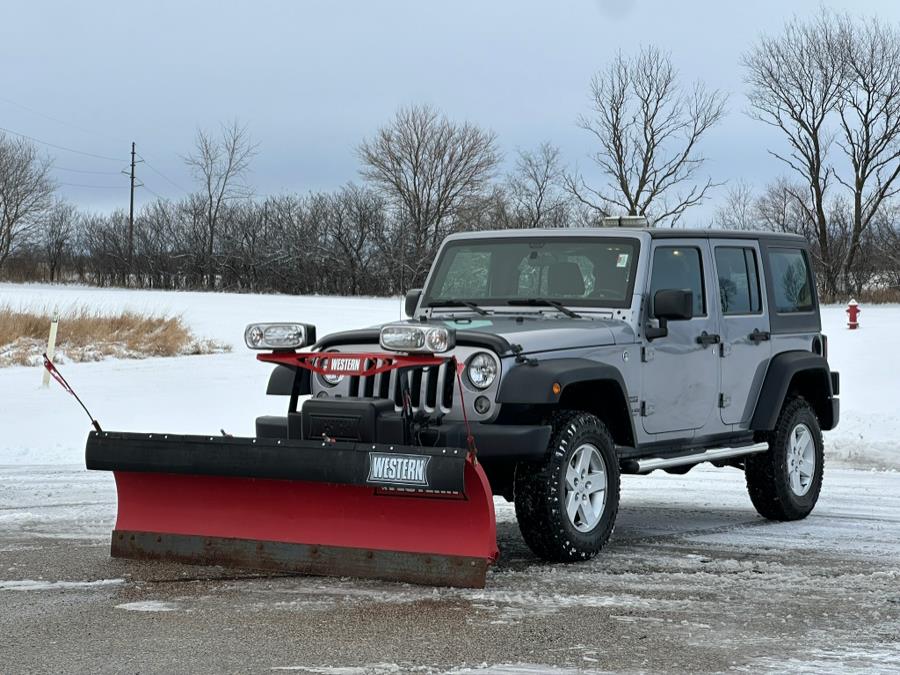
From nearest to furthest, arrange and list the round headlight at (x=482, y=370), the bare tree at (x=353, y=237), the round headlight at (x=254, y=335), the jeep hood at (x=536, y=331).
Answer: the round headlight at (x=482, y=370) < the jeep hood at (x=536, y=331) < the round headlight at (x=254, y=335) < the bare tree at (x=353, y=237)

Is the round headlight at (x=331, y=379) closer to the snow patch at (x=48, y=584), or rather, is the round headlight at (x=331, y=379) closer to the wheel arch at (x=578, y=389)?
the wheel arch at (x=578, y=389)

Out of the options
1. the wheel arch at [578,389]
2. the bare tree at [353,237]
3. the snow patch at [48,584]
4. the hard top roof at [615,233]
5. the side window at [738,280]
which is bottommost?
the snow patch at [48,584]

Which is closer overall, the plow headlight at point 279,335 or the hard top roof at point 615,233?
the plow headlight at point 279,335

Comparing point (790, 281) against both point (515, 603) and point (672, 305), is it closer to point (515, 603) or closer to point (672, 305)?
point (672, 305)

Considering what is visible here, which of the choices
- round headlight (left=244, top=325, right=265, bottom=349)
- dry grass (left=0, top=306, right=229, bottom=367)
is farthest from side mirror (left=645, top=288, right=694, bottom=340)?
dry grass (left=0, top=306, right=229, bottom=367)

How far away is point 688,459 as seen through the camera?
7.84 meters

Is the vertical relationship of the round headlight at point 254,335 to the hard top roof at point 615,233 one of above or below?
below

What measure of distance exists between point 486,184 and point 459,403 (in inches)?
2058

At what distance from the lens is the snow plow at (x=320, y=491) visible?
6.09 metres

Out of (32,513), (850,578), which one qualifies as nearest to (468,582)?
(850,578)

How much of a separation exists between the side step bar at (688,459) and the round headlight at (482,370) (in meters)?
1.29

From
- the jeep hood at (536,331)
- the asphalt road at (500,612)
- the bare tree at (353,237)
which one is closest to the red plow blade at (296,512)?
the asphalt road at (500,612)

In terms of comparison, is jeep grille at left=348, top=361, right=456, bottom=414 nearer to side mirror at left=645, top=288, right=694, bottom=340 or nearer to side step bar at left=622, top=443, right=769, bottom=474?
side step bar at left=622, top=443, right=769, bottom=474

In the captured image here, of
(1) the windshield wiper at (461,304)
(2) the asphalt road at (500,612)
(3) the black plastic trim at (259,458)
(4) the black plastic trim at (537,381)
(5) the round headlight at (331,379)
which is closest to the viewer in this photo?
(2) the asphalt road at (500,612)
